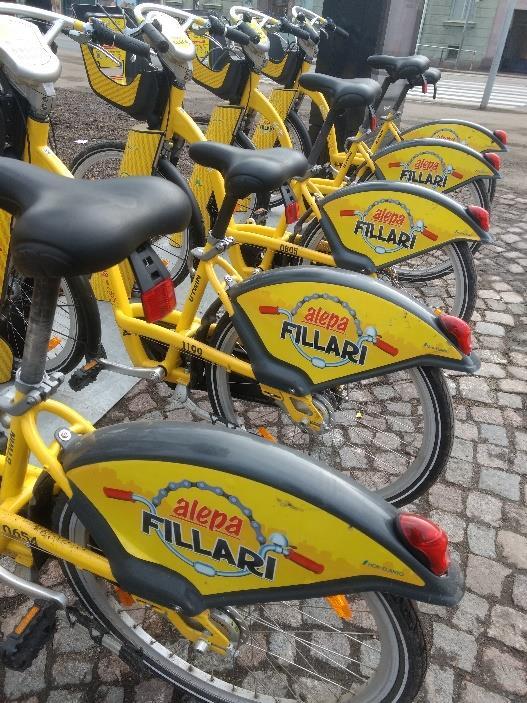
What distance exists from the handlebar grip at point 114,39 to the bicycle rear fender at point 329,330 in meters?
1.54

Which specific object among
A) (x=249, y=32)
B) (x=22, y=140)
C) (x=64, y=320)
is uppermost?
(x=249, y=32)

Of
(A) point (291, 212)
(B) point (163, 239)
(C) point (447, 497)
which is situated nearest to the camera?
(C) point (447, 497)

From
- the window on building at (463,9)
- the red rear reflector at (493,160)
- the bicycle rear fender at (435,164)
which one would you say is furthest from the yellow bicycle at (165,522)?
the window on building at (463,9)

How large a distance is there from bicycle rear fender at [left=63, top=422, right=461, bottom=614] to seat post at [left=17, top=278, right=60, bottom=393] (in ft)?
0.67

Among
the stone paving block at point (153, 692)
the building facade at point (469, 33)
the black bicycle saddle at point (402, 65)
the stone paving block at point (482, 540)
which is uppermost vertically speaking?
the building facade at point (469, 33)

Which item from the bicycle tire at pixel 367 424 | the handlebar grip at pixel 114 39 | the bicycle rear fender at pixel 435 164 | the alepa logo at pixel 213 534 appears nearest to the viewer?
the alepa logo at pixel 213 534

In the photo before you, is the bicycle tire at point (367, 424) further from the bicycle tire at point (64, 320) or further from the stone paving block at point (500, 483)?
the bicycle tire at point (64, 320)

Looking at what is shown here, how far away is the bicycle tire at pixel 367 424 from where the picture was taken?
7.60 ft

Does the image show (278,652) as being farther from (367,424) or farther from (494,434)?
(494,434)

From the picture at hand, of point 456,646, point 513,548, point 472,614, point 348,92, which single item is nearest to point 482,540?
point 513,548

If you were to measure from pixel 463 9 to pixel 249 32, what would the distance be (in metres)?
25.8

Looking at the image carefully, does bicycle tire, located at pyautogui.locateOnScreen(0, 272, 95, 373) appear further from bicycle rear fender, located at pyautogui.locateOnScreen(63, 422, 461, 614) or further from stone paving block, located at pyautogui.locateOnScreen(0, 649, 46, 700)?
stone paving block, located at pyautogui.locateOnScreen(0, 649, 46, 700)

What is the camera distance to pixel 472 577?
221cm

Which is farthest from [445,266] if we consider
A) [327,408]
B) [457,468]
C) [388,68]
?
[327,408]
